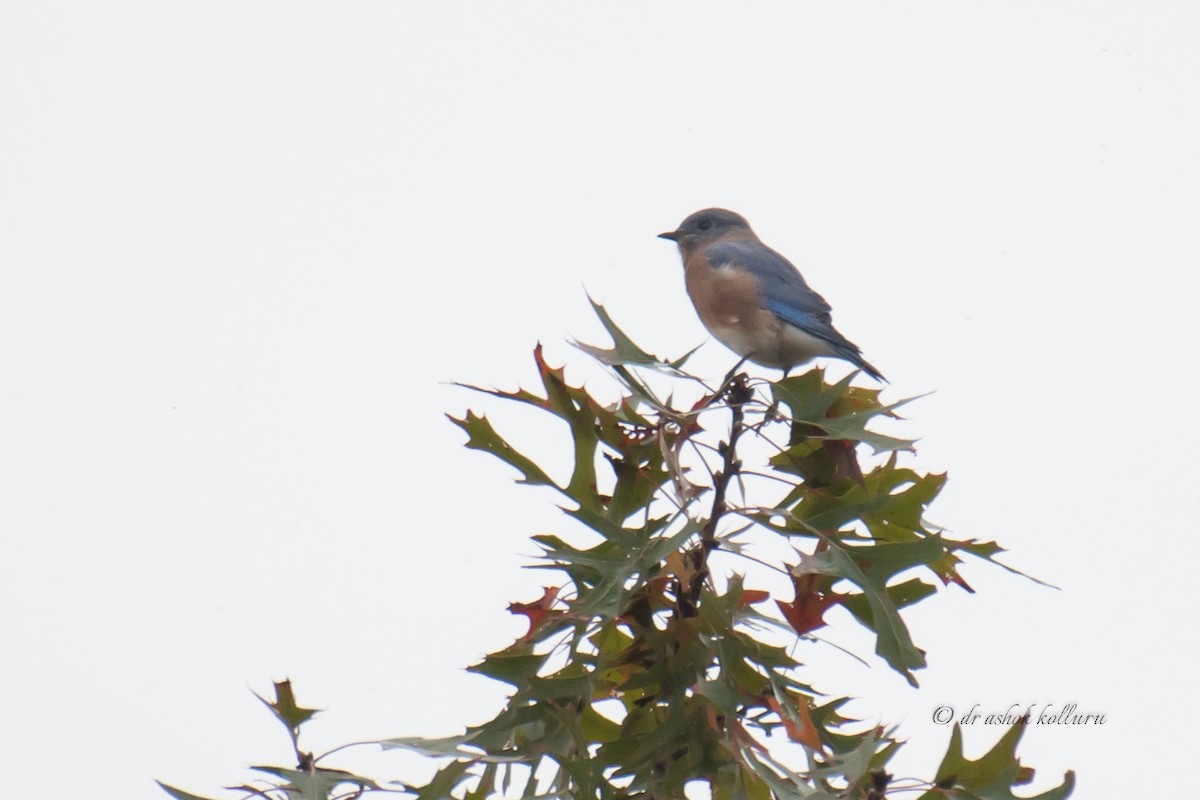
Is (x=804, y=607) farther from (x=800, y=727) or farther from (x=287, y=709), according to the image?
(x=287, y=709)

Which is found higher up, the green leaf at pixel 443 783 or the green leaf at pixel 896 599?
the green leaf at pixel 896 599

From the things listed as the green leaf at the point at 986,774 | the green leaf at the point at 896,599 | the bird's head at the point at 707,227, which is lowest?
the green leaf at the point at 986,774

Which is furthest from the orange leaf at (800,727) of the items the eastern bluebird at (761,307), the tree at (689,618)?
the eastern bluebird at (761,307)

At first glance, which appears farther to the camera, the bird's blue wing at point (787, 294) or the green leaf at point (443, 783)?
the bird's blue wing at point (787, 294)

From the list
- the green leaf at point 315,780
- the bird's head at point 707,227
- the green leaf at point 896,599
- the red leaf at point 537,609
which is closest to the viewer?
the green leaf at point 315,780

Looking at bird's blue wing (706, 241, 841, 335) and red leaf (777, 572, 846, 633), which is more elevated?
bird's blue wing (706, 241, 841, 335)

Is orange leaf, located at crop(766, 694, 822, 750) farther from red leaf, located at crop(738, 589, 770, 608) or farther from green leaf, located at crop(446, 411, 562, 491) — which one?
green leaf, located at crop(446, 411, 562, 491)

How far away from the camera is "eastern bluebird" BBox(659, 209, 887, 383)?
665 centimetres

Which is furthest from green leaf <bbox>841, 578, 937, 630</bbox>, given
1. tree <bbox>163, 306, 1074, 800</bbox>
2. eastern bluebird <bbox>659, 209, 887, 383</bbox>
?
eastern bluebird <bbox>659, 209, 887, 383</bbox>

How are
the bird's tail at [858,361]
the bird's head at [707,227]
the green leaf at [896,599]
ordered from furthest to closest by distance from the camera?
the bird's head at [707,227], the bird's tail at [858,361], the green leaf at [896,599]

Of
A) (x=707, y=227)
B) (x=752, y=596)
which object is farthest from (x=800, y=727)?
(x=707, y=227)

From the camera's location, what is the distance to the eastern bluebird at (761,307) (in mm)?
6648

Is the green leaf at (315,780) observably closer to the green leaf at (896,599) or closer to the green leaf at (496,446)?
the green leaf at (496,446)

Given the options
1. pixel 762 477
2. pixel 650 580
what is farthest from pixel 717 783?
pixel 762 477
